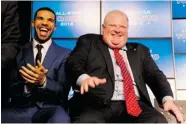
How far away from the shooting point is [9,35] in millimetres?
2260

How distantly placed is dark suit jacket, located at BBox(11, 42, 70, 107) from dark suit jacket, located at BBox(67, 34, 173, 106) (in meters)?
0.12

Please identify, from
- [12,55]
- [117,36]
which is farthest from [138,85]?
[12,55]

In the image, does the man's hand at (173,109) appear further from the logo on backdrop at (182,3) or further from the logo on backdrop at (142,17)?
the logo on backdrop at (182,3)

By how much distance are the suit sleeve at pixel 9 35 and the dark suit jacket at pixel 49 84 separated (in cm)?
19

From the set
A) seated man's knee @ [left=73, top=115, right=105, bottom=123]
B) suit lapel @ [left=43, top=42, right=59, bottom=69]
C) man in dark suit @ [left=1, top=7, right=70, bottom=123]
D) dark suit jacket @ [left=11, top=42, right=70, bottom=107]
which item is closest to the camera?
seated man's knee @ [left=73, top=115, right=105, bottom=123]

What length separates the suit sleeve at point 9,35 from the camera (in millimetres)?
2240

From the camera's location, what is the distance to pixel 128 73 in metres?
2.34

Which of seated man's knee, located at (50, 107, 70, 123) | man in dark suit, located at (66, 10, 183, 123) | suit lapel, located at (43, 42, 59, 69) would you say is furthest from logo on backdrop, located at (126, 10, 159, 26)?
seated man's knee, located at (50, 107, 70, 123)

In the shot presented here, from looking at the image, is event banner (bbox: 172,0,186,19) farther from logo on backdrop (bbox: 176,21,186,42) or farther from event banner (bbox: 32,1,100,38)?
event banner (bbox: 32,1,100,38)

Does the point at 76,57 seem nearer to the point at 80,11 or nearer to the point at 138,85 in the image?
the point at 138,85

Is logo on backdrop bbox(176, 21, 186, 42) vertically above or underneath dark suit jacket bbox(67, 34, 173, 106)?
above

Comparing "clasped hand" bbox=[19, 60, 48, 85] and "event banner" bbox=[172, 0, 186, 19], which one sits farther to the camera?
"event banner" bbox=[172, 0, 186, 19]

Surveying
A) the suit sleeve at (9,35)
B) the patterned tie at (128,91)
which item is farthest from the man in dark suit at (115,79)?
the suit sleeve at (9,35)

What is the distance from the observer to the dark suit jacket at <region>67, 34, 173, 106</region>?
2.23m
